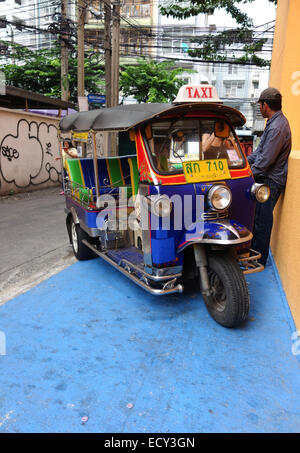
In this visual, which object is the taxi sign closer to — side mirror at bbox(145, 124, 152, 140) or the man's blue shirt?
side mirror at bbox(145, 124, 152, 140)

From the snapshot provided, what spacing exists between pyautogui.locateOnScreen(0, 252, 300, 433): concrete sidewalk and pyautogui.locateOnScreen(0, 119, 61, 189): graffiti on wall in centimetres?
777

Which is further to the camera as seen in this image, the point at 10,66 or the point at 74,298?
the point at 10,66

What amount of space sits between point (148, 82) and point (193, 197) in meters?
16.2

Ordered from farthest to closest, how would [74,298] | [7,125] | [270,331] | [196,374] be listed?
[7,125] → [74,298] → [270,331] → [196,374]

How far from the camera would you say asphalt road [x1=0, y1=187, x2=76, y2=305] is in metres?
4.56

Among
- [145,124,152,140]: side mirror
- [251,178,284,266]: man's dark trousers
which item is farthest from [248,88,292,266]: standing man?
[145,124,152,140]: side mirror

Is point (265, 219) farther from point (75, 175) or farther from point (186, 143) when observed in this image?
point (75, 175)

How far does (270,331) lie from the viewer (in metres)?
3.17

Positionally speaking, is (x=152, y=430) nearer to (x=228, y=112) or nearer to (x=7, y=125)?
(x=228, y=112)

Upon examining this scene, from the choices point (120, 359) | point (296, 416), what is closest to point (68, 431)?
point (120, 359)

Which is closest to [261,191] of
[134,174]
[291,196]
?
[291,196]

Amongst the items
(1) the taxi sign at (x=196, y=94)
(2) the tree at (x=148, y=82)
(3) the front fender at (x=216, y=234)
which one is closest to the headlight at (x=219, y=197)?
(3) the front fender at (x=216, y=234)

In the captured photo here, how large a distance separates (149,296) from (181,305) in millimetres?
410

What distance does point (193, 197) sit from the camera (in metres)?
3.24
